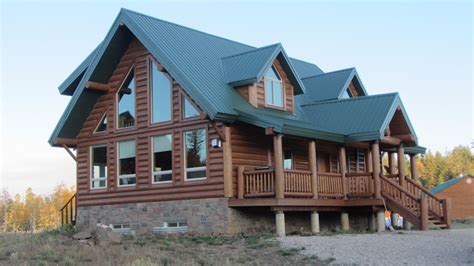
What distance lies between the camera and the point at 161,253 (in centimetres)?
1617

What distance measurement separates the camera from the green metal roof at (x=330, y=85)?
29.6 meters

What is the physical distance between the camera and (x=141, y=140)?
24641 millimetres

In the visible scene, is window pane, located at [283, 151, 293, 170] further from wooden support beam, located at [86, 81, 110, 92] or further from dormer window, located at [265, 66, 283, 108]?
wooden support beam, located at [86, 81, 110, 92]

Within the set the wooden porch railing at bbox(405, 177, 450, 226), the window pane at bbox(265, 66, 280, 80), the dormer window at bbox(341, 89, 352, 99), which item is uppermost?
the dormer window at bbox(341, 89, 352, 99)

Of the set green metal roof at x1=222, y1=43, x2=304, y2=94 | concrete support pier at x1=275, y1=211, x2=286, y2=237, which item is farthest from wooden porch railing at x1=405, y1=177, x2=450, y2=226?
green metal roof at x1=222, y1=43, x2=304, y2=94

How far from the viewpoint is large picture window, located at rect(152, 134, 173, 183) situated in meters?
23.7

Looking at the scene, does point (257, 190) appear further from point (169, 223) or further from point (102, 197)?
point (102, 197)

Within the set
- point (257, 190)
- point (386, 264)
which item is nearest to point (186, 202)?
point (257, 190)

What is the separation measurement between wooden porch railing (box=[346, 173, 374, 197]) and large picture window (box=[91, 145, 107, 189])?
965cm

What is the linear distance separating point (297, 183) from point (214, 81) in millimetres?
4746

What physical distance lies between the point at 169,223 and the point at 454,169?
72252mm

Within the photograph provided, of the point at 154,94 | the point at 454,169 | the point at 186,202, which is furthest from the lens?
the point at 454,169

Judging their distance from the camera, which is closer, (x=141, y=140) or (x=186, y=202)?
(x=186, y=202)

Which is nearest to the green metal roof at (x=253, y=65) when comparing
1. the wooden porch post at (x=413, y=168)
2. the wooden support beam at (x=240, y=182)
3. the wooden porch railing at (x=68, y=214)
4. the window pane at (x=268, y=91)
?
the window pane at (x=268, y=91)
